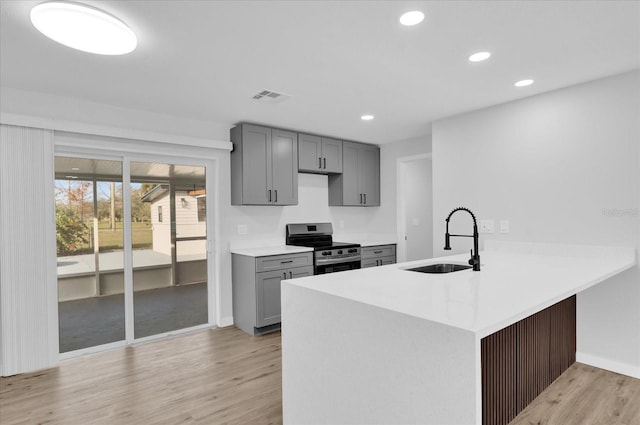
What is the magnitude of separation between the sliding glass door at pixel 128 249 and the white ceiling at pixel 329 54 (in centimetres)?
76

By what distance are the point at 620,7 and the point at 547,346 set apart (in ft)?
7.06

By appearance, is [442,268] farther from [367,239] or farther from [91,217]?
[91,217]

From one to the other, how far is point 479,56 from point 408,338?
2.04 m

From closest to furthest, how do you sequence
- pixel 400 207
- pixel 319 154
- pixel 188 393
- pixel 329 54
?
pixel 329 54, pixel 188 393, pixel 319 154, pixel 400 207

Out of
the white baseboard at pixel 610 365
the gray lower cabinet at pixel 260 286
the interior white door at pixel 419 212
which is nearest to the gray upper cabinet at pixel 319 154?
the gray lower cabinet at pixel 260 286

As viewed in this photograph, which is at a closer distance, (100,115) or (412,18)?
(412,18)

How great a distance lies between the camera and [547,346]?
255cm

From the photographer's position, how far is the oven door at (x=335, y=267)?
4355 millimetres

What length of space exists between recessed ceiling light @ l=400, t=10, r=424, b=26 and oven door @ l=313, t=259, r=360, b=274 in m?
2.94

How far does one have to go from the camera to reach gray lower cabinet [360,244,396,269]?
484cm

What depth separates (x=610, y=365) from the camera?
9.43 ft

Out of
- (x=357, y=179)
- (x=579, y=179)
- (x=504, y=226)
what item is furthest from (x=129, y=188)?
(x=579, y=179)

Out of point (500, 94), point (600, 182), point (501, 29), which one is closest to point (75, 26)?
point (501, 29)

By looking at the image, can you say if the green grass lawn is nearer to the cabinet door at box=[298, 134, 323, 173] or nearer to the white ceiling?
the white ceiling
